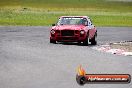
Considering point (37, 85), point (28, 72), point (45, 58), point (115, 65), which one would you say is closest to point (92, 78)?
point (37, 85)

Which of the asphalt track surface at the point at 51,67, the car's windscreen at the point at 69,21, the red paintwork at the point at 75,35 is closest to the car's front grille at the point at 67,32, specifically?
Result: the red paintwork at the point at 75,35

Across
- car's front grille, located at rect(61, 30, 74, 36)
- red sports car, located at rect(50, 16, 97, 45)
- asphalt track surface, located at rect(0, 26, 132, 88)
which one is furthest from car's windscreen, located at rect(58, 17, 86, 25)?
asphalt track surface, located at rect(0, 26, 132, 88)

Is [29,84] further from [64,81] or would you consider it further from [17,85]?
[64,81]

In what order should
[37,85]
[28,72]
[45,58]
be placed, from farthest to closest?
[45,58] < [28,72] < [37,85]

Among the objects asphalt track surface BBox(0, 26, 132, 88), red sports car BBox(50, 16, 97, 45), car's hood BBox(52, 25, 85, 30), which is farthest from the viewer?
car's hood BBox(52, 25, 85, 30)

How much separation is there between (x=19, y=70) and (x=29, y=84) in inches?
124

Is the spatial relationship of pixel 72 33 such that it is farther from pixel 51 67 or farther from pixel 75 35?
pixel 51 67

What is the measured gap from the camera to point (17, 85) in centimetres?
1188

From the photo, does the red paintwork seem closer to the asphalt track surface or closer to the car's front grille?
the car's front grille

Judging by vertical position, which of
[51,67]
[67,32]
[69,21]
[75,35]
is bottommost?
[75,35]

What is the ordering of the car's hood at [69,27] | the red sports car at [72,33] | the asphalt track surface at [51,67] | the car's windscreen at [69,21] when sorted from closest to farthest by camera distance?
1. the asphalt track surface at [51,67]
2. the red sports car at [72,33]
3. the car's hood at [69,27]
4. the car's windscreen at [69,21]

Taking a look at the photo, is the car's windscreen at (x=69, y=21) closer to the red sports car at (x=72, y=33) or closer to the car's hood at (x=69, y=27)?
the red sports car at (x=72, y=33)

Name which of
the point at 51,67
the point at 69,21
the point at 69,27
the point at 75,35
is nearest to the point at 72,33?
the point at 75,35

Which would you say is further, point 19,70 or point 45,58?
point 45,58
